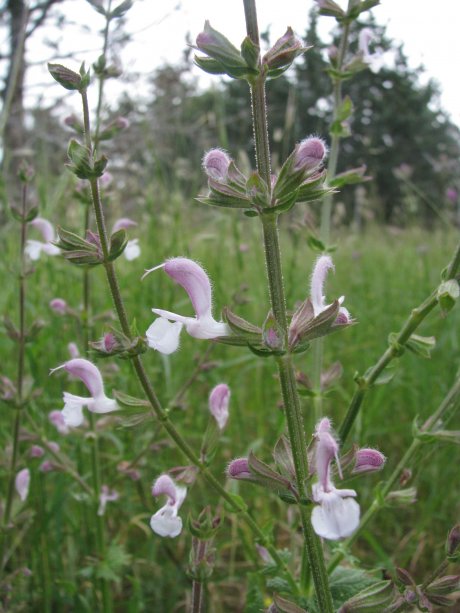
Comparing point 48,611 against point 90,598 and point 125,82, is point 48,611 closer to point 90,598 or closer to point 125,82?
point 90,598

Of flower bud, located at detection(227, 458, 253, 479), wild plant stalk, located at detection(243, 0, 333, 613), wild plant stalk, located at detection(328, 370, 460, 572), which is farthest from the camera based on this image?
wild plant stalk, located at detection(328, 370, 460, 572)

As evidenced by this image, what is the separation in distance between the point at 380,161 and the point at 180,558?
19.9m

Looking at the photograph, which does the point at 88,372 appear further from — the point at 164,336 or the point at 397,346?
the point at 397,346

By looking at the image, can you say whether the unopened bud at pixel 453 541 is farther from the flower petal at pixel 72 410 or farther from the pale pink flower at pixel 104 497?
the pale pink flower at pixel 104 497

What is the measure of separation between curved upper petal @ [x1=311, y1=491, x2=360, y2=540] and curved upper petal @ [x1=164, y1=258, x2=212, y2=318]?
443mm

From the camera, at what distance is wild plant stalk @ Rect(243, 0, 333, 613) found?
1.03 metres

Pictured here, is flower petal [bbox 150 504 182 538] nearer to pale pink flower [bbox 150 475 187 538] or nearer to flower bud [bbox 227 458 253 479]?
pale pink flower [bbox 150 475 187 538]

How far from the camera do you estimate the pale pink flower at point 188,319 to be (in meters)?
1.11

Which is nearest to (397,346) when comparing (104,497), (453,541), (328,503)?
(453,541)

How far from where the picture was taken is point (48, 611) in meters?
1.69

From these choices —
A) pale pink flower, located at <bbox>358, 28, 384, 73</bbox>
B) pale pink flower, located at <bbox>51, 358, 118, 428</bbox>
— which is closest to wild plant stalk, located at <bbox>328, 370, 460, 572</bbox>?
pale pink flower, located at <bbox>51, 358, 118, 428</bbox>

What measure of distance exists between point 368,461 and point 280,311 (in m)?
0.33

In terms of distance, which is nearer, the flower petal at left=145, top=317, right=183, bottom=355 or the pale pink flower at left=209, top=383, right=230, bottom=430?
the flower petal at left=145, top=317, right=183, bottom=355

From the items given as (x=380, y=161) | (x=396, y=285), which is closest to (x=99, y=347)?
(x=396, y=285)
